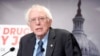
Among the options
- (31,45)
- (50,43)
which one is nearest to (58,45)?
(50,43)

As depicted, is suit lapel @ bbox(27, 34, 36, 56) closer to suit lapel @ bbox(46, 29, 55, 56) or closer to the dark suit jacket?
the dark suit jacket

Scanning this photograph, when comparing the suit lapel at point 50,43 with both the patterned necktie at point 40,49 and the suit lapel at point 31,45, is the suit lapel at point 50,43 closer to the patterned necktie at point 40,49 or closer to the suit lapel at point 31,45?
the patterned necktie at point 40,49

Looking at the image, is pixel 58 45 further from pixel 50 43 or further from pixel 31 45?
pixel 31 45

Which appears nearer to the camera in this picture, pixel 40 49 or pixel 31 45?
pixel 40 49

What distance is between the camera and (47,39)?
6.39 feet

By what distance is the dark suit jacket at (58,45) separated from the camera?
1825 millimetres

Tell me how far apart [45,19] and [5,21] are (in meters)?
1.73

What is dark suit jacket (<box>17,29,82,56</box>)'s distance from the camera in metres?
1.83

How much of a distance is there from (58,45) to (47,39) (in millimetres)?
116

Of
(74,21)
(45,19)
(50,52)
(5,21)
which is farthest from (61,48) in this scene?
(5,21)

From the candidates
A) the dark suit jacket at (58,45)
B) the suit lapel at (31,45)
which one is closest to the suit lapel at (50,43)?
the dark suit jacket at (58,45)

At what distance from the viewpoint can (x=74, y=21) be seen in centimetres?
329

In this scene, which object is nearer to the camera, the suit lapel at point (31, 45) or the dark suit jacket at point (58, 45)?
the dark suit jacket at point (58, 45)

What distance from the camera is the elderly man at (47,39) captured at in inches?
72.7
